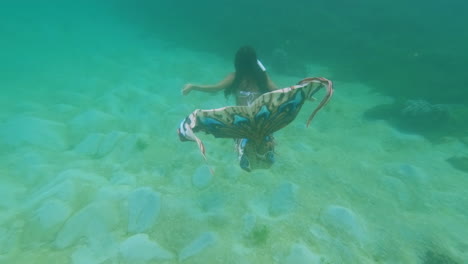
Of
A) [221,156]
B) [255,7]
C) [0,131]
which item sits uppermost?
[255,7]

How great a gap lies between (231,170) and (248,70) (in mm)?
1626

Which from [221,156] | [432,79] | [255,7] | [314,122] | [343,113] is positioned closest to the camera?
[221,156]

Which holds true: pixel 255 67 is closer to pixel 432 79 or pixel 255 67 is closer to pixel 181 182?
pixel 181 182

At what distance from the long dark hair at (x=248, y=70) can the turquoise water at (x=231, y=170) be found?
1.38 metres

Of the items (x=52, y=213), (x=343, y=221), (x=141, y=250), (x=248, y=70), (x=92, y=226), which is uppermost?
(x=248, y=70)

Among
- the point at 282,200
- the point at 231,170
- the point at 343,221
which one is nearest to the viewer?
the point at 343,221

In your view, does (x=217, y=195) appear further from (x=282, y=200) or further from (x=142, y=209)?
(x=142, y=209)

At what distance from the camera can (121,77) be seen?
33.4ft

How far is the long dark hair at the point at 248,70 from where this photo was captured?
3244 mm

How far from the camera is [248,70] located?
11.1 feet

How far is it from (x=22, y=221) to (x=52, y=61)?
41.2ft

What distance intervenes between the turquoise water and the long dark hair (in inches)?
54.4

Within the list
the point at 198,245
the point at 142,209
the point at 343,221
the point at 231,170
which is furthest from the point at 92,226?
the point at 343,221

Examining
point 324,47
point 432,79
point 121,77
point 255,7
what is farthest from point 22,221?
point 255,7
